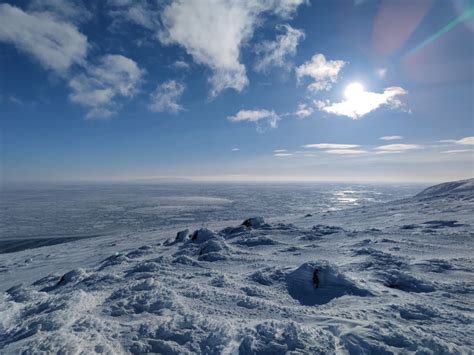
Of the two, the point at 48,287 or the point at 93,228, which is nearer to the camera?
the point at 48,287

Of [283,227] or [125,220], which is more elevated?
[283,227]

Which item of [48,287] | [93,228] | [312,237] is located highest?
[312,237]

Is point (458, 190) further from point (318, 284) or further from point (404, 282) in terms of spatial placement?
point (318, 284)

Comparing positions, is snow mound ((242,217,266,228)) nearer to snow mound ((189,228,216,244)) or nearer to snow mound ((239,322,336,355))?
snow mound ((189,228,216,244))

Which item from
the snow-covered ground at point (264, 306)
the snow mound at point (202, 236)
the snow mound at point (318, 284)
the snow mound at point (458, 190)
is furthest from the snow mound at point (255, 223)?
the snow mound at point (458, 190)

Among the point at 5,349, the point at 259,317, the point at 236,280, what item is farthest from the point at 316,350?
the point at 5,349

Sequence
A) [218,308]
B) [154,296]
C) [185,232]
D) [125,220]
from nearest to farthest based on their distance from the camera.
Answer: [218,308] < [154,296] < [185,232] < [125,220]

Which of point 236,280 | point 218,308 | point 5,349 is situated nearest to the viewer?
point 5,349

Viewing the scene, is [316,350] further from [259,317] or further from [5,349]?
[5,349]
